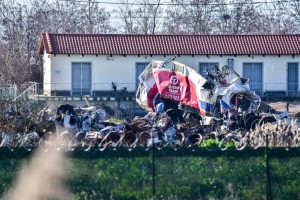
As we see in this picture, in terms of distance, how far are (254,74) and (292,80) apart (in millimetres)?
1928

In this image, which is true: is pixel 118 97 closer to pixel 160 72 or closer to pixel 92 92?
pixel 92 92

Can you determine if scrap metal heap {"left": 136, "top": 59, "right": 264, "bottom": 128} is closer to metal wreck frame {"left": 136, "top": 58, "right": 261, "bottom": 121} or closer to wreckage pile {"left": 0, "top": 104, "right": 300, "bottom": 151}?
metal wreck frame {"left": 136, "top": 58, "right": 261, "bottom": 121}

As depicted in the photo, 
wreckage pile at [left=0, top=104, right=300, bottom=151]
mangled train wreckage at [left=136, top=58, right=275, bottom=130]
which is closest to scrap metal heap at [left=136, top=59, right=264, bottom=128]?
mangled train wreckage at [left=136, top=58, right=275, bottom=130]

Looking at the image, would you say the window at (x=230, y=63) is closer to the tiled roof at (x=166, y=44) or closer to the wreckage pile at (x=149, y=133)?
the tiled roof at (x=166, y=44)

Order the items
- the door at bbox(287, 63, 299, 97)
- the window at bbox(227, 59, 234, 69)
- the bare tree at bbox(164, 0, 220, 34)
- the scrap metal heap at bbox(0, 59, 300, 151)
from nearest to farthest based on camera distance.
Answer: the scrap metal heap at bbox(0, 59, 300, 151) < the window at bbox(227, 59, 234, 69) < the door at bbox(287, 63, 299, 97) < the bare tree at bbox(164, 0, 220, 34)

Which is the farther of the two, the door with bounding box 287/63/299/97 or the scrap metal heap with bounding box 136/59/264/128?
the door with bounding box 287/63/299/97

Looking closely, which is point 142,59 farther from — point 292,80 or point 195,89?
point 195,89

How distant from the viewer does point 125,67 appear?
5250 cm

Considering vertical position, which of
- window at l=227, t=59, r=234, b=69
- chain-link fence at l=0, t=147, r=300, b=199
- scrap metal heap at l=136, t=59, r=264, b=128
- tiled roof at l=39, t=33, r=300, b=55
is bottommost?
chain-link fence at l=0, t=147, r=300, b=199

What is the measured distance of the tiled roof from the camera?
52312mm

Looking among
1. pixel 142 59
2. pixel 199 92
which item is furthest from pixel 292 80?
pixel 199 92

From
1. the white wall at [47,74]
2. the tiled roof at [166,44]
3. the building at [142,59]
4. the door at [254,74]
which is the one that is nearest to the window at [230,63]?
the building at [142,59]

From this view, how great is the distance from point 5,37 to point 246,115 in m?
38.9

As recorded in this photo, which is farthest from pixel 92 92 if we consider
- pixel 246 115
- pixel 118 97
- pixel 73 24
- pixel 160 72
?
pixel 73 24
